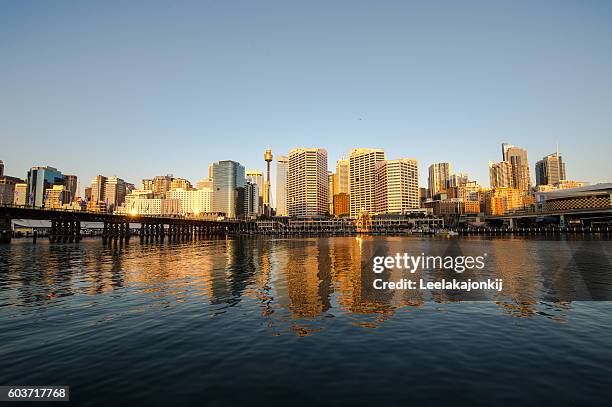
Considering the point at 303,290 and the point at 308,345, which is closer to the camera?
the point at 308,345

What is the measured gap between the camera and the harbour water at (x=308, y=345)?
1187 centimetres

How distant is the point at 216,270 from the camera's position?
4844 centimetres

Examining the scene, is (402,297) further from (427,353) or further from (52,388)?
(52,388)

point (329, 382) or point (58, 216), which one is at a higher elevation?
point (58, 216)

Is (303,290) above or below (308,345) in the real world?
below

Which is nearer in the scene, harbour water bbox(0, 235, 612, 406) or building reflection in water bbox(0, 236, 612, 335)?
harbour water bbox(0, 235, 612, 406)

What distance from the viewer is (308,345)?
55.0ft

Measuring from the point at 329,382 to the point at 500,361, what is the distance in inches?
314

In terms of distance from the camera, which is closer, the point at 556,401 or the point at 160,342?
the point at 556,401

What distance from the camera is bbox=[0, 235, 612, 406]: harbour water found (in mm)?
11867

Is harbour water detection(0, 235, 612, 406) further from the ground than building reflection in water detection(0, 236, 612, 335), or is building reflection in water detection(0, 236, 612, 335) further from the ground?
harbour water detection(0, 235, 612, 406)

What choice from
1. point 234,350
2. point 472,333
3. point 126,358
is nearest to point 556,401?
point 472,333

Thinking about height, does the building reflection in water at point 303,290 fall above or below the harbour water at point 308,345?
below

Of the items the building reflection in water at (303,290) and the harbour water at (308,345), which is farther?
the building reflection in water at (303,290)
